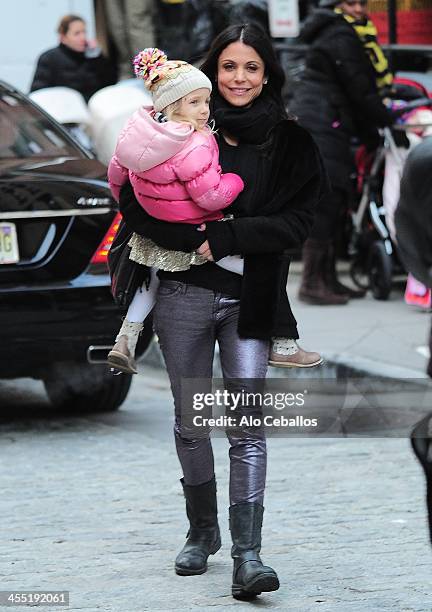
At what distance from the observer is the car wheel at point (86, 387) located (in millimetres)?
8516

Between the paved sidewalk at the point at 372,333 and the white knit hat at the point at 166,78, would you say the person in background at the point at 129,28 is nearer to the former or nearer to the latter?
the paved sidewalk at the point at 372,333

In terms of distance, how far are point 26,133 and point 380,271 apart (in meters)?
3.70

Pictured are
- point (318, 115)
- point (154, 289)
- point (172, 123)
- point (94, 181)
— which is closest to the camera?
point (172, 123)

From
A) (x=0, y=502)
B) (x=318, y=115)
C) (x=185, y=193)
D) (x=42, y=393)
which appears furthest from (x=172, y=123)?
(x=318, y=115)

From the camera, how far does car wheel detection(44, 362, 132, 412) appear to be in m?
8.52

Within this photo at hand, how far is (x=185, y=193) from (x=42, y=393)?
469 cm

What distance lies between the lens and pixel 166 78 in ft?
16.4

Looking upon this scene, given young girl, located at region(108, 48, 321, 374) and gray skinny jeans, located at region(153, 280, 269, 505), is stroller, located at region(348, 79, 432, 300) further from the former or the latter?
young girl, located at region(108, 48, 321, 374)

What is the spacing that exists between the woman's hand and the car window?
11.3 ft

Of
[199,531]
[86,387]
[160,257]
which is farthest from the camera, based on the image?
[86,387]

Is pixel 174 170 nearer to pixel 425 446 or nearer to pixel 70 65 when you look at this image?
pixel 425 446

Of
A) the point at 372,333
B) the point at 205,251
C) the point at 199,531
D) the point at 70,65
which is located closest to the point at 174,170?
the point at 205,251

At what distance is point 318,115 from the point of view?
11336mm

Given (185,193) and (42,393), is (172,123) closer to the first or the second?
(185,193)
